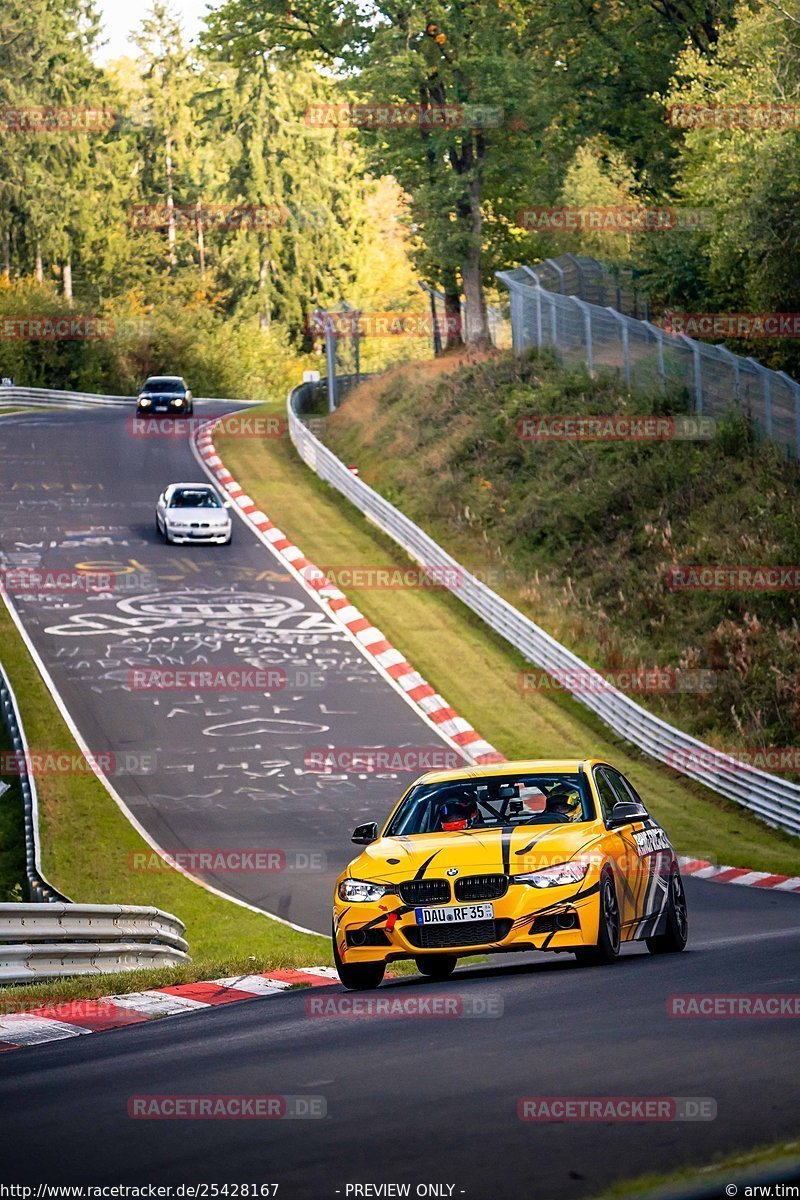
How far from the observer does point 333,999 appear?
11094mm

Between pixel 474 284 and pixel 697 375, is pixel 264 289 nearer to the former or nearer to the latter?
pixel 474 284

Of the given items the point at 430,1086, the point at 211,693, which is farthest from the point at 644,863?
the point at 211,693

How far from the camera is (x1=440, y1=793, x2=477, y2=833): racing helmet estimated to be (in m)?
12.0

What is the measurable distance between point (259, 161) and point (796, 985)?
111 metres

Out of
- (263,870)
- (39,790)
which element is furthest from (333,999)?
(39,790)

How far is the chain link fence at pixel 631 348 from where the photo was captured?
3491 centimetres

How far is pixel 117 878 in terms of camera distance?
2150 centimetres

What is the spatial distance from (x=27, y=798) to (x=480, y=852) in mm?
13513

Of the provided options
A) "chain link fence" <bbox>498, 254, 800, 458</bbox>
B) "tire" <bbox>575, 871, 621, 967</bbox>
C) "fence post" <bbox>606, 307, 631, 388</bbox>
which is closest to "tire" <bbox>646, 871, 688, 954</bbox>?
"tire" <bbox>575, 871, 621, 967</bbox>

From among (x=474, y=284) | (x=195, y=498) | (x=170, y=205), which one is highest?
(x=170, y=205)

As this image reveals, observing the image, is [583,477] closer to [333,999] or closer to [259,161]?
[333,999]

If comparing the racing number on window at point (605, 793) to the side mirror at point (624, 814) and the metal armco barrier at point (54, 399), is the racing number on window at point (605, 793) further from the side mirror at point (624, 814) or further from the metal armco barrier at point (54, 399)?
the metal armco barrier at point (54, 399)

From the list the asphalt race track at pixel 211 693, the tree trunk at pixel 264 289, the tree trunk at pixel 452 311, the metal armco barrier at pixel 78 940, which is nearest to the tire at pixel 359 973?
the metal armco barrier at pixel 78 940

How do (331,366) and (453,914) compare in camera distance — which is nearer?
(453,914)
